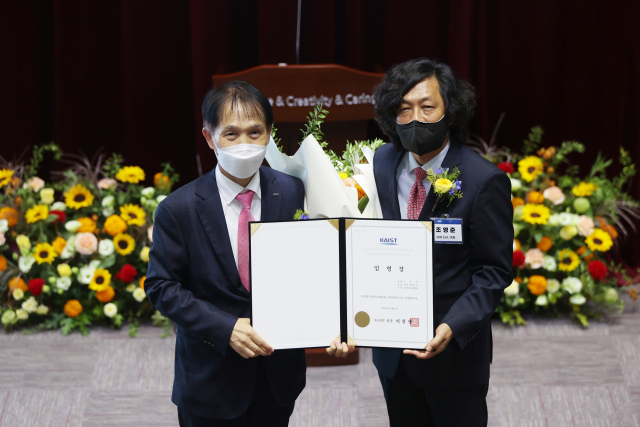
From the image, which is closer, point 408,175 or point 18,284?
point 408,175

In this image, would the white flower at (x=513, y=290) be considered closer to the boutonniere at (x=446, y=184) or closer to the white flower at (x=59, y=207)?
the boutonniere at (x=446, y=184)

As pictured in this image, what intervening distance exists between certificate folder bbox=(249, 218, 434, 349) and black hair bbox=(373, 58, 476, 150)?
353mm

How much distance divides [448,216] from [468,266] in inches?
6.1

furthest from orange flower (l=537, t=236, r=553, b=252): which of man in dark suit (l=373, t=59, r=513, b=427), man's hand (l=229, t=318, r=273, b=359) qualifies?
man's hand (l=229, t=318, r=273, b=359)

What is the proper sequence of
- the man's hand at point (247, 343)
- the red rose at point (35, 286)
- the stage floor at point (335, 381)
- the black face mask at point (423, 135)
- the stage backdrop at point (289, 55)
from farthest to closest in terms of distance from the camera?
the stage backdrop at point (289, 55) < the red rose at point (35, 286) < the stage floor at point (335, 381) < the black face mask at point (423, 135) < the man's hand at point (247, 343)

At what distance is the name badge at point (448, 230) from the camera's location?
1548mm

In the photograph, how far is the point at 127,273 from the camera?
3.07m

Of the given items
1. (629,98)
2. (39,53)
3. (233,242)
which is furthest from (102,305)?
(629,98)

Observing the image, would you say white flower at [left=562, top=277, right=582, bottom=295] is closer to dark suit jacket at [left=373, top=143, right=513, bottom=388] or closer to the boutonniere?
dark suit jacket at [left=373, top=143, right=513, bottom=388]

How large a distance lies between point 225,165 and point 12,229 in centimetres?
216

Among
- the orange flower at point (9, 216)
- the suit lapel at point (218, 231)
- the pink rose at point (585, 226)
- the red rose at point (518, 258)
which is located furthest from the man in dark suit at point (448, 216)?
the orange flower at point (9, 216)

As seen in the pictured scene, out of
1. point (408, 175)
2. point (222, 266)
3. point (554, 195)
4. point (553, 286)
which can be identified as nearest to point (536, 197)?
point (554, 195)

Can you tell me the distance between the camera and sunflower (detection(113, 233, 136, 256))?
3096 mm

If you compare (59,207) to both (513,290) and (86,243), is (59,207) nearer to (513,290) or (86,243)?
(86,243)
